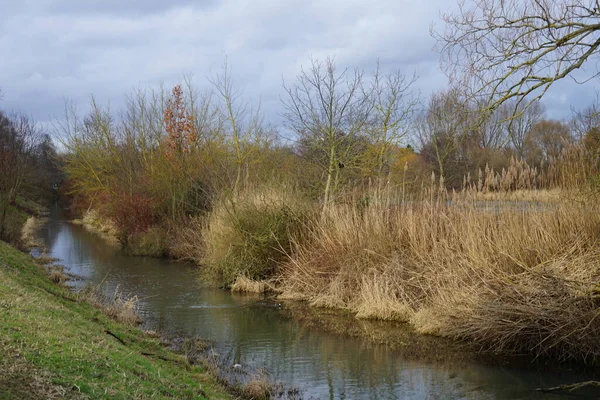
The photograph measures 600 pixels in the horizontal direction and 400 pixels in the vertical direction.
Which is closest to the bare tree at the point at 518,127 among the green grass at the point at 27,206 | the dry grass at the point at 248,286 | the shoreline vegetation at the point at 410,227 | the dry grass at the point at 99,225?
the shoreline vegetation at the point at 410,227

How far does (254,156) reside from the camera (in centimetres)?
2397

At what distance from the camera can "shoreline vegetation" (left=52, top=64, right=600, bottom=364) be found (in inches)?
373

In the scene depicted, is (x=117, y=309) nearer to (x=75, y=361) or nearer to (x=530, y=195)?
(x=75, y=361)

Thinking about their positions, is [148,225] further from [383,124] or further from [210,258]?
[383,124]

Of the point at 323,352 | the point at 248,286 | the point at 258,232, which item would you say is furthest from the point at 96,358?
the point at 258,232

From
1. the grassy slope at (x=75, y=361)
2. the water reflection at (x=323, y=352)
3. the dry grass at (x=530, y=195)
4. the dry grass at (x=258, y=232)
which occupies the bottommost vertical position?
the water reflection at (x=323, y=352)

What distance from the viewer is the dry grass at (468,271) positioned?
368 inches

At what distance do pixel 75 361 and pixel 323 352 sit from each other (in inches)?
220

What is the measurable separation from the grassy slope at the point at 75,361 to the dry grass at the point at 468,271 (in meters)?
5.13

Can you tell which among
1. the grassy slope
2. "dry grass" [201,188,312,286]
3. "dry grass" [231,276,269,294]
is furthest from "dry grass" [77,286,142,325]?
"dry grass" [201,188,312,286]

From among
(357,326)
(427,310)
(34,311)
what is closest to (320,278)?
(357,326)

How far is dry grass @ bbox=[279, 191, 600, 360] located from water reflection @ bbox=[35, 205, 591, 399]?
602mm

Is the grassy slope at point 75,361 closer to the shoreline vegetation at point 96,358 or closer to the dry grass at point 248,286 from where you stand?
the shoreline vegetation at point 96,358

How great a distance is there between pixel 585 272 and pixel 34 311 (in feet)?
27.8
